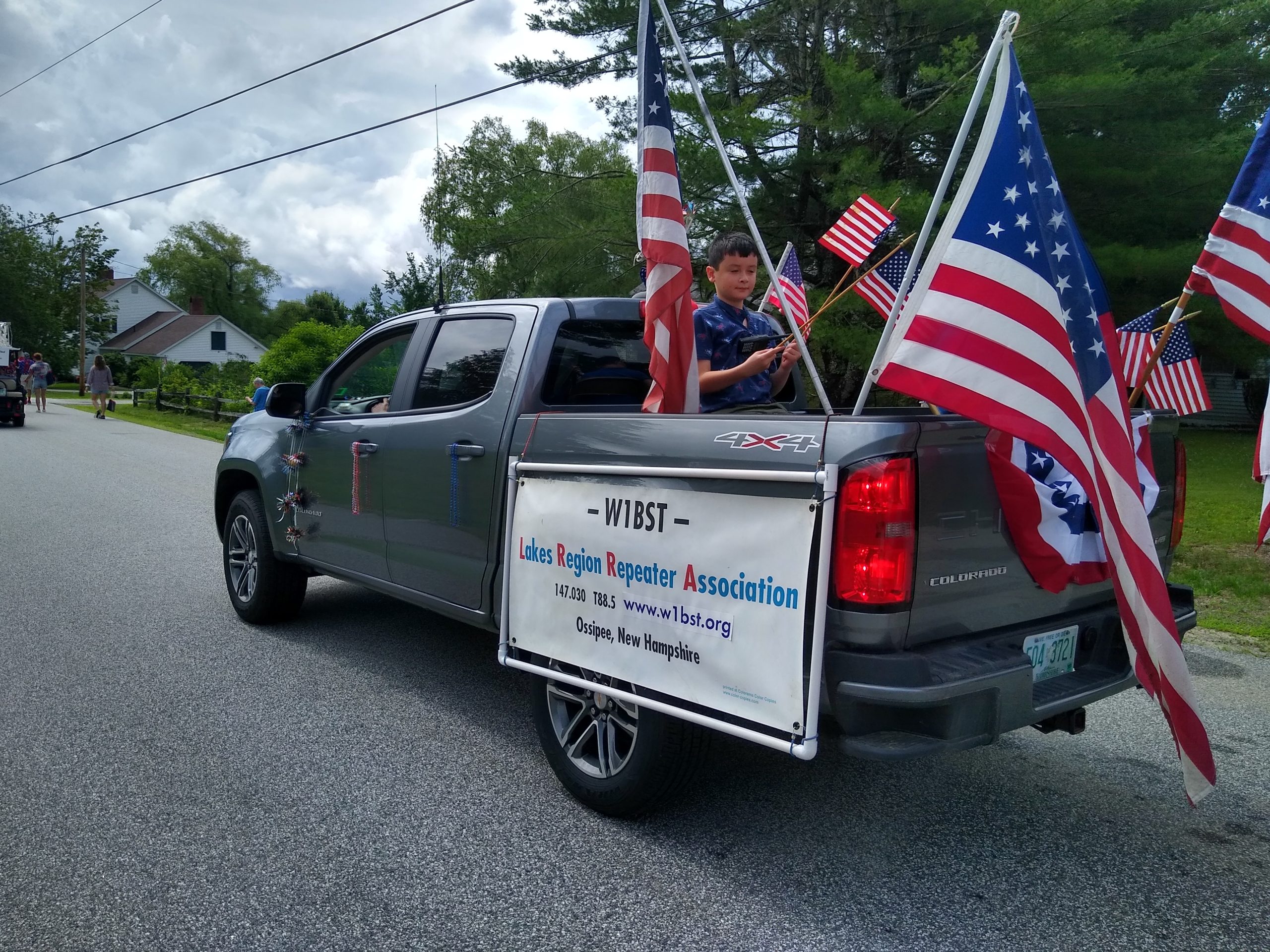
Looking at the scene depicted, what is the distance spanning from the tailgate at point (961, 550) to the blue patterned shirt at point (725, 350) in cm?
136

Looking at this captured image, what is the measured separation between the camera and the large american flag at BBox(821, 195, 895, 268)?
287 inches

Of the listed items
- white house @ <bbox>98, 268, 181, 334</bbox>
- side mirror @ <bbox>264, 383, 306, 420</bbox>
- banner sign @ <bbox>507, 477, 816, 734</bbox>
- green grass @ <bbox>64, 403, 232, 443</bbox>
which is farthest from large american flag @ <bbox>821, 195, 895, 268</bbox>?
white house @ <bbox>98, 268, 181, 334</bbox>

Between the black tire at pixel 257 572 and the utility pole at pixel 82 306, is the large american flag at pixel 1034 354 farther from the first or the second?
the utility pole at pixel 82 306

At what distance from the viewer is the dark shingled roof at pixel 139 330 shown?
72.9m

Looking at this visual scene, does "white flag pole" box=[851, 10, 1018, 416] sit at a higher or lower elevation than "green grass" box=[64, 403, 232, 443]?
higher

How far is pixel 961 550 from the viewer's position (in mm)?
2793

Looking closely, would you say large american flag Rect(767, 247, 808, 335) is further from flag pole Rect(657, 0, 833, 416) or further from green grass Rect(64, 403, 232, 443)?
green grass Rect(64, 403, 232, 443)

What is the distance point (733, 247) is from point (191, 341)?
244 feet

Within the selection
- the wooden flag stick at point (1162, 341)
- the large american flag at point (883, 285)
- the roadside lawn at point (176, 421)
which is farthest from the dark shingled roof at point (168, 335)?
the wooden flag stick at point (1162, 341)

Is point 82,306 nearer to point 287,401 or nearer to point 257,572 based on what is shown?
point 257,572

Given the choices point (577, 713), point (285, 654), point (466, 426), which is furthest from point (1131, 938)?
point (285, 654)

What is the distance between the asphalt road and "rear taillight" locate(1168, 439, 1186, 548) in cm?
98

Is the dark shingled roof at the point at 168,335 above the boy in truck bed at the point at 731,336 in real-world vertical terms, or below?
above

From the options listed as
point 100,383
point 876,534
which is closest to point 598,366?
point 876,534
